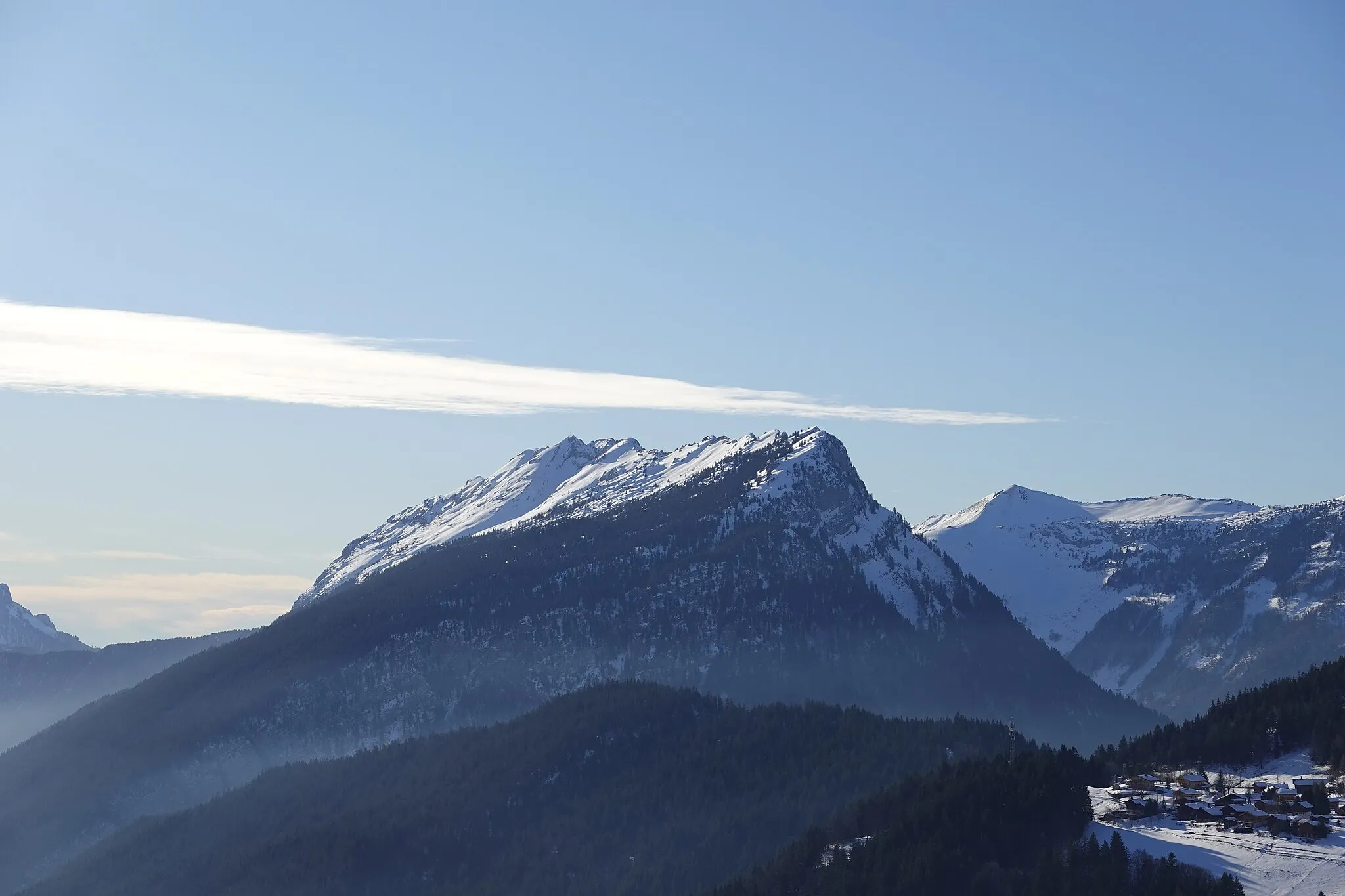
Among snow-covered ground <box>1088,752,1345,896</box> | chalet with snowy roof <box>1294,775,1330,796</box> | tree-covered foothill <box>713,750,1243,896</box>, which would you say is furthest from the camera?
chalet with snowy roof <box>1294,775,1330,796</box>

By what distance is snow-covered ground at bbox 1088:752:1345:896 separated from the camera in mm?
166750

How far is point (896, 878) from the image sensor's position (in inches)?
7628

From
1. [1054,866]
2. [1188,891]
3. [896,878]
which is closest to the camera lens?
[1188,891]

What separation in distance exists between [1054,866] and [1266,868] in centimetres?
2073

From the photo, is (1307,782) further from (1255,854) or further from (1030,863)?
(1030,863)

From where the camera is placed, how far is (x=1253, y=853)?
17462cm

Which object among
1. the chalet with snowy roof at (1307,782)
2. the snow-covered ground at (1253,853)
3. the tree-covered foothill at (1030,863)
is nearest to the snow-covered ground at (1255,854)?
the snow-covered ground at (1253,853)

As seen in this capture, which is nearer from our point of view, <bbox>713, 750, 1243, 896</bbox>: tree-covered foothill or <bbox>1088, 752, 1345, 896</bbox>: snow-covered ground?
<bbox>1088, 752, 1345, 896</bbox>: snow-covered ground

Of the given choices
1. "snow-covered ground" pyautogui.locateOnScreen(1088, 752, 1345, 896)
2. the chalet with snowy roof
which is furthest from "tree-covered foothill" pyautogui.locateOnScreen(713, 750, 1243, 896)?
the chalet with snowy roof

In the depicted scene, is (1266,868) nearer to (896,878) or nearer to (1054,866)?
(1054,866)

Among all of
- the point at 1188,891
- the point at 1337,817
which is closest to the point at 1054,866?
the point at 1188,891

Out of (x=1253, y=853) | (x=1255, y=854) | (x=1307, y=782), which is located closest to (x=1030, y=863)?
(x=1253, y=853)

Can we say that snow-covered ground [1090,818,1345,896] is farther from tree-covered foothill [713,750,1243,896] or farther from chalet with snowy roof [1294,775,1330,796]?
chalet with snowy roof [1294,775,1330,796]

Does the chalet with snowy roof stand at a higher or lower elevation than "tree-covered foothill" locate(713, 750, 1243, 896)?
higher
